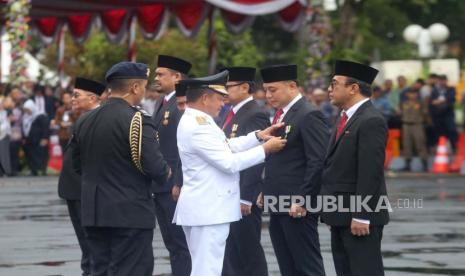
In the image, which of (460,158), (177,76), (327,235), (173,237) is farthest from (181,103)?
(460,158)

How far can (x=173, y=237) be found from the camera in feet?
37.3

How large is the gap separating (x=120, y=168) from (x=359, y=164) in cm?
169

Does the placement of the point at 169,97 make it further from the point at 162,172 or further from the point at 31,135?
the point at 31,135

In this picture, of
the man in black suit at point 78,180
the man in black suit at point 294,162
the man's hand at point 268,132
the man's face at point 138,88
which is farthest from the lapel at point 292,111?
the man in black suit at point 78,180

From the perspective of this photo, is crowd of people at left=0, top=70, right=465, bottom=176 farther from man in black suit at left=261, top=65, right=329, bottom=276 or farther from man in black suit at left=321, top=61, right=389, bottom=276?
man in black suit at left=321, top=61, right=389, bottom=276

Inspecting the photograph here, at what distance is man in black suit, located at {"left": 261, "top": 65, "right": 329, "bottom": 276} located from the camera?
33.7ft

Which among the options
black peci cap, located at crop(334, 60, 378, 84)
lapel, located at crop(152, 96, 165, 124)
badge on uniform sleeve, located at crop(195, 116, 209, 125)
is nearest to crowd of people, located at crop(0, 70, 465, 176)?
lapel, located at crop(152, 96, 165, 124)

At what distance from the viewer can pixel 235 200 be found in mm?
9641

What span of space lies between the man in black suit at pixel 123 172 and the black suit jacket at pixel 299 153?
1365 millimetres

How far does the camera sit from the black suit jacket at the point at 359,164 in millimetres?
9000

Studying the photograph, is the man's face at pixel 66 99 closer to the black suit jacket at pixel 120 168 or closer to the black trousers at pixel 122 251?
the black trousers at pixel 122 251

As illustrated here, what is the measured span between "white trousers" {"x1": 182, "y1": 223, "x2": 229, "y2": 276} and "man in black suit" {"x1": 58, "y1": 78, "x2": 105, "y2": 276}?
6.46 feet

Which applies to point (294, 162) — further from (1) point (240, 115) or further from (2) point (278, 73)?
(1) point (240, 115)

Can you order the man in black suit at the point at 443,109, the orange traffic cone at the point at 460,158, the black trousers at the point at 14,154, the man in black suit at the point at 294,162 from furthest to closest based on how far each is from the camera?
the man in black suit at the point at 443,109, the orange traffic cone at the point at 460,158, the black trousers at the point at 14,154, the man in black suit at the point at 294,162
